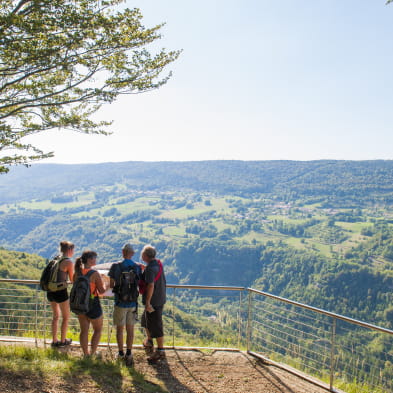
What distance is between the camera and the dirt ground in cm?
411

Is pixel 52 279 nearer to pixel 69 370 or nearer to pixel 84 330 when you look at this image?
pixel 84 330

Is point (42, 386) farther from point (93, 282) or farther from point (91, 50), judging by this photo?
point (91, 50)

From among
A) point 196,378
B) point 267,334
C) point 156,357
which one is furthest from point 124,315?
point 267,334

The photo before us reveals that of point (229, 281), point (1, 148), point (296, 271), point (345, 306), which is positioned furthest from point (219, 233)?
point (1, 148)

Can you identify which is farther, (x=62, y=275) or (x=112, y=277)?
(x=62, y=275)

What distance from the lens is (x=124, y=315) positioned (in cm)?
505

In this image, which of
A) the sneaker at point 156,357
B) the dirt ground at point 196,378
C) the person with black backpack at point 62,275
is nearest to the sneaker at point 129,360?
the dirt ground at point 196,378

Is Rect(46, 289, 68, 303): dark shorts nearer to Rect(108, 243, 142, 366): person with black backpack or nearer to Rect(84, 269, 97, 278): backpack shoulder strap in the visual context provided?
Rect(84, 269, 97, 278): backpack shoulder strap

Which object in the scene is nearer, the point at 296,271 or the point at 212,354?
the point at 212,354

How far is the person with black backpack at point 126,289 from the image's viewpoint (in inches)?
194

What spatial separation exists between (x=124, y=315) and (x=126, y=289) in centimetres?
37

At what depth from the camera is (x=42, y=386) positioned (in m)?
4.04

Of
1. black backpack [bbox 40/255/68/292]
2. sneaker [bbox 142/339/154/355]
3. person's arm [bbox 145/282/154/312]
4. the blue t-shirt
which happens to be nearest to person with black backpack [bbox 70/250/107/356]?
the blue t-shirt

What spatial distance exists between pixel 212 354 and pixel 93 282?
2.22m
